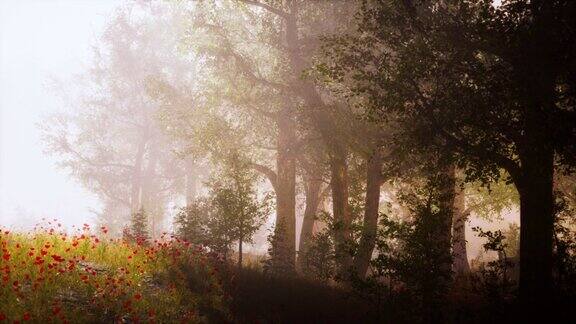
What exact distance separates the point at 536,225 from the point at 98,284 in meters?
8.43

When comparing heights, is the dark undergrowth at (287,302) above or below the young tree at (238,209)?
below

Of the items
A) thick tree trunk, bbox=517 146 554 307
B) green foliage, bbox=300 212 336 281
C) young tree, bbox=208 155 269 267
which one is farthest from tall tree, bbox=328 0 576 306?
young tree, bbox=208 155 269 267

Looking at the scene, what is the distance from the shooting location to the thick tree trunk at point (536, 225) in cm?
887

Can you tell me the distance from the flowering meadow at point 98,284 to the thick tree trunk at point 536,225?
6033 mm

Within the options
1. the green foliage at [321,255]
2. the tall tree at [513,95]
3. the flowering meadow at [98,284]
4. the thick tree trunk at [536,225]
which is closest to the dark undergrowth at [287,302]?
the flowering meadow at [98,284]

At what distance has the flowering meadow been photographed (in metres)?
7.38

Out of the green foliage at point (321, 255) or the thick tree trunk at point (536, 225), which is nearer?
the thick tree trunk at point (536, 225)

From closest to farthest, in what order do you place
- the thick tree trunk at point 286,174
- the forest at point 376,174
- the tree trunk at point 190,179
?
the forest at point 376,174, the thick tree trunk at point 286,174, the tree trunk at point 190,179

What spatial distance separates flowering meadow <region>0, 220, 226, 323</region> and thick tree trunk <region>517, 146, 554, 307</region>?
6033mm

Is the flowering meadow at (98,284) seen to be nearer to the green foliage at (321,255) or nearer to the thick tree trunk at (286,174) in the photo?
the green foliage at (321,255)

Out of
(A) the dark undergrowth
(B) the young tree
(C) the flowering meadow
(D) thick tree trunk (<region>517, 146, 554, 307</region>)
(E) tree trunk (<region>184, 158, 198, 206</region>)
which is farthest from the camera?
(E) tree trunk (<region>184, 158, 198, 206</region>)

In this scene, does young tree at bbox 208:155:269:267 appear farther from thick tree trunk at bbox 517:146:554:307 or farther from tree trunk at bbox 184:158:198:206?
tree trunk at bbox 184:158:198:206

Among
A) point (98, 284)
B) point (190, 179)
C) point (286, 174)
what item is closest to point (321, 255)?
point (286, 174)

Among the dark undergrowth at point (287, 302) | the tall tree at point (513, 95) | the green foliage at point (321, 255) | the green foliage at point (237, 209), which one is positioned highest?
the tall tree at point (513, 95)
